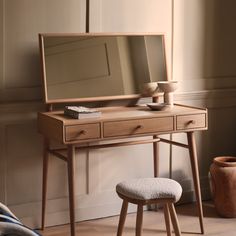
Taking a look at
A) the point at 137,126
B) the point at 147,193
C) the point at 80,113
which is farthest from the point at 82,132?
the point at 147,193

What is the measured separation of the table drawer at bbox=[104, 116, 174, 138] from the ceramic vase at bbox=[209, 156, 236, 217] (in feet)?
2.17

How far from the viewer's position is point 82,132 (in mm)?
3043

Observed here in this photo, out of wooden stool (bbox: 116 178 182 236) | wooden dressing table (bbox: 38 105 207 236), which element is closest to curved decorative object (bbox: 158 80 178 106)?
wooden dressing table (bbox: 38 105 207 236)

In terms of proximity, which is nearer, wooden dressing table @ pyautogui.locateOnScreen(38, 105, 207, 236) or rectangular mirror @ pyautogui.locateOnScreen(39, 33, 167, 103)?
wooden dressing table @ pyautogui.locateOnScreen(38, 105, 207, 236)

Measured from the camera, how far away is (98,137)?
122 inches

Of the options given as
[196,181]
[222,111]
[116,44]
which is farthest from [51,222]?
[222,111]

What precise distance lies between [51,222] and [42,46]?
3.92 feet

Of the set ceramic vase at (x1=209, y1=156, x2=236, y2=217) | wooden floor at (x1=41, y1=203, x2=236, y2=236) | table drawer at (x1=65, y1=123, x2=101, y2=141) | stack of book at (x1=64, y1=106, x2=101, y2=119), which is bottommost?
wooden floor at (x1=41, y1=203, x2=236, y2=236)

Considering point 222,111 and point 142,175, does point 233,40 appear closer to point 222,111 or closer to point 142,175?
point 222,111

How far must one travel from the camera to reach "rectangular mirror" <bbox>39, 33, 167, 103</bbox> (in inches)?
131

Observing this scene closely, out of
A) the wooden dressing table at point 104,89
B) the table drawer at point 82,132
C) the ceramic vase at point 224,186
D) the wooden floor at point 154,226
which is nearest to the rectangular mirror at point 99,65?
the wooden dressing table at point 104,89

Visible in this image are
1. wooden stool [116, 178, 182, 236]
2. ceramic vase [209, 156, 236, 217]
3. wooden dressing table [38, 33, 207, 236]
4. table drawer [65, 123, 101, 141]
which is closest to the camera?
wooden stool [116, 178, 182, 236]

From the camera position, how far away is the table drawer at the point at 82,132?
302 centimetres

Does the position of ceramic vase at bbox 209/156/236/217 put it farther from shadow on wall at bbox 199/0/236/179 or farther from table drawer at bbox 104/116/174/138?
table drawer at bbox 104/116/174/138
